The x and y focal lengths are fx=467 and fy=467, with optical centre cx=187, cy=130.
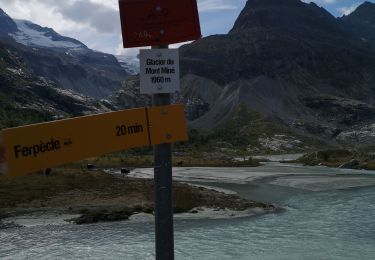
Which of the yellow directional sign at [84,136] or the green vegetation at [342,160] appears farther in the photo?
the green vegetation at [342,160]

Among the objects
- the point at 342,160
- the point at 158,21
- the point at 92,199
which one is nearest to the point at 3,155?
the point at 158,21

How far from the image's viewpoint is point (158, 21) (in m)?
5.90

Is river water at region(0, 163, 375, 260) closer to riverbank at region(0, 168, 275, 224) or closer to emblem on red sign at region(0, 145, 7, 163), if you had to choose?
riverbank at region(0, 168, 275, 224)

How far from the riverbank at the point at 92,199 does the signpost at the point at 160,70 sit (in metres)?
33.1

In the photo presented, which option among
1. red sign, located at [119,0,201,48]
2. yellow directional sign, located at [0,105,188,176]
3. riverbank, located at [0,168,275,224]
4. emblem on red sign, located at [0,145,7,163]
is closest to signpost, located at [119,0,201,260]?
red sign, located at [119,0,201,48]

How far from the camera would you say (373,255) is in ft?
86.2

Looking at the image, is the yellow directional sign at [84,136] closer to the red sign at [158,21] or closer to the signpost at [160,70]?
the signpost at [160,70]

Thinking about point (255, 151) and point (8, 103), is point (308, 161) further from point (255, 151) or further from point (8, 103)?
point (8, 103)

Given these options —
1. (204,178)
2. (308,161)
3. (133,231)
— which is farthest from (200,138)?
(133,231)

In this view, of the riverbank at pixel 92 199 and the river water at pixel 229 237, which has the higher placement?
the riverbank at pixel 92 199

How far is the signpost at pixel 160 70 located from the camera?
5.90 m

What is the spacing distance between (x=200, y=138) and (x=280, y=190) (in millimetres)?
135116

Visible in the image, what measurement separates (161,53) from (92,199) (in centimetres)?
4297

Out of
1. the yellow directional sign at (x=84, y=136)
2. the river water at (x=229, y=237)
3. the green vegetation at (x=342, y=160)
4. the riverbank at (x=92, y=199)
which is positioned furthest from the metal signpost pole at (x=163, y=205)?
the green vegetation at (x=342, y=160)
